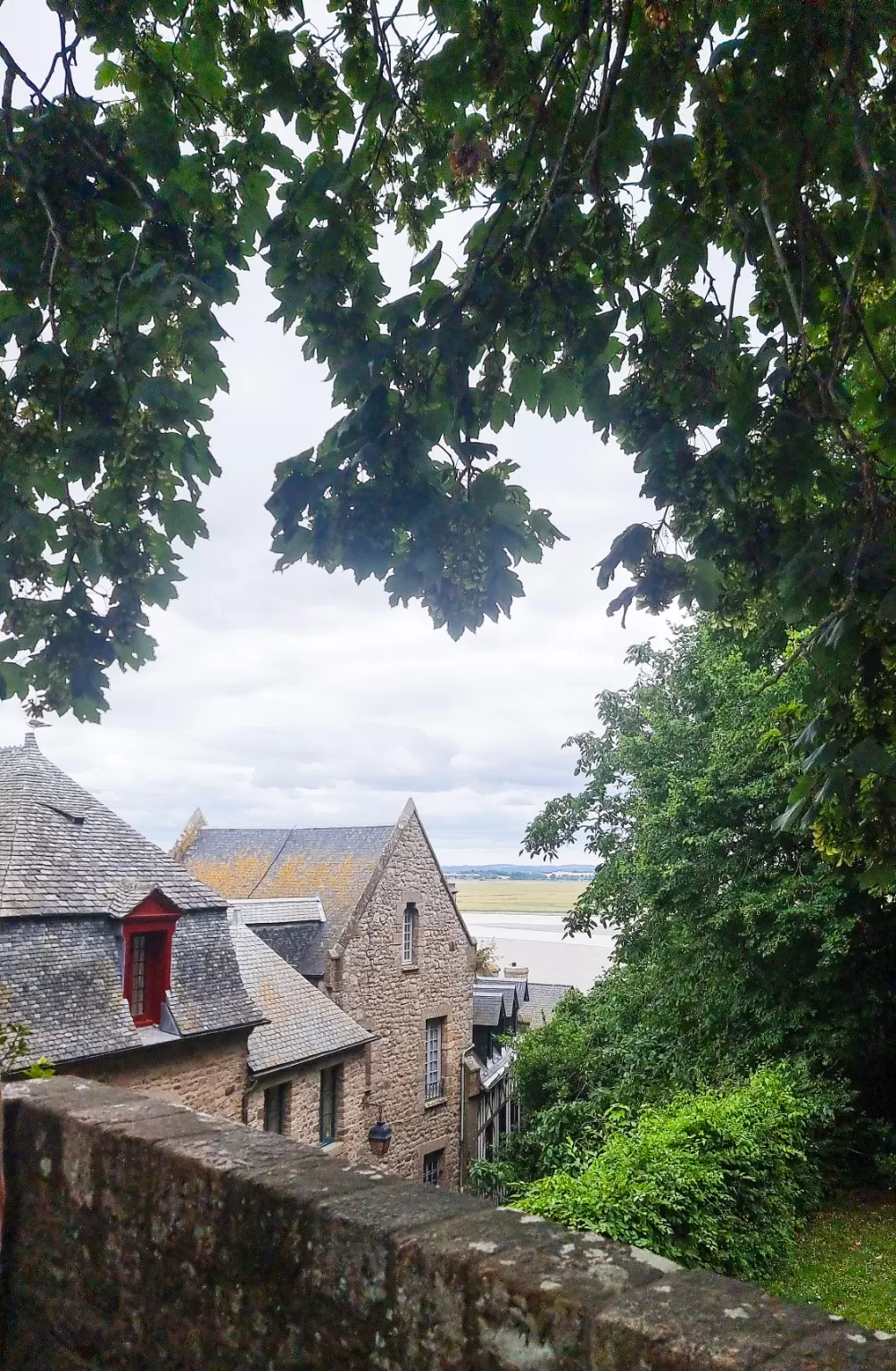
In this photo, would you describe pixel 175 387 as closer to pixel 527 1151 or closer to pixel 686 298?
pixel 686 298

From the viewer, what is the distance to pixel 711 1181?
7.66 meters

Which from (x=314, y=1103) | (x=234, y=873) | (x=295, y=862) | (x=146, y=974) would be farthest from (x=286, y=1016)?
(x=234, y=873)

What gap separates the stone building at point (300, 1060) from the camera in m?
14.2

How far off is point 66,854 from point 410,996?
10618mm

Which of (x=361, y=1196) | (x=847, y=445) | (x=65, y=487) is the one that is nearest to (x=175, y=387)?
(x=65, y=487)

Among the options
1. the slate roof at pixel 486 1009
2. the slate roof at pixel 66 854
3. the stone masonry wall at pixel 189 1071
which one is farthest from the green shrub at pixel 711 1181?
the slate roof at pixel 486 1009

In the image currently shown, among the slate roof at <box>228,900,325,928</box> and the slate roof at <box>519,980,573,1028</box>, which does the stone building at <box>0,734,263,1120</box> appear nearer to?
the slate roof at <box>228,900,325,928</box>

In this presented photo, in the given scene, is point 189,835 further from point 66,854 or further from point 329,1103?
point 66,854

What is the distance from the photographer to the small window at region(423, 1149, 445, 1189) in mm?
20734

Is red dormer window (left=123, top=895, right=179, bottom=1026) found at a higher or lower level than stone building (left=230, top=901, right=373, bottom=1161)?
higher

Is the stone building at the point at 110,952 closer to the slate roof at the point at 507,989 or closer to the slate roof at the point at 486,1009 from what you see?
the slate roof at the point at 486,1009

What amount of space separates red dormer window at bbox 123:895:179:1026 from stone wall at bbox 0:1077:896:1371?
33.1 feet

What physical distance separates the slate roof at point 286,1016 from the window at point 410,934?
3.55 meters

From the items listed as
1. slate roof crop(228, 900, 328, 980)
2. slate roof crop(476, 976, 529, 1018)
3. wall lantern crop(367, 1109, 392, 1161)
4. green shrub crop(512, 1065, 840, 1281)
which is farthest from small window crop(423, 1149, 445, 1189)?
green shrub crop(512, 1065, 840, 1281)
